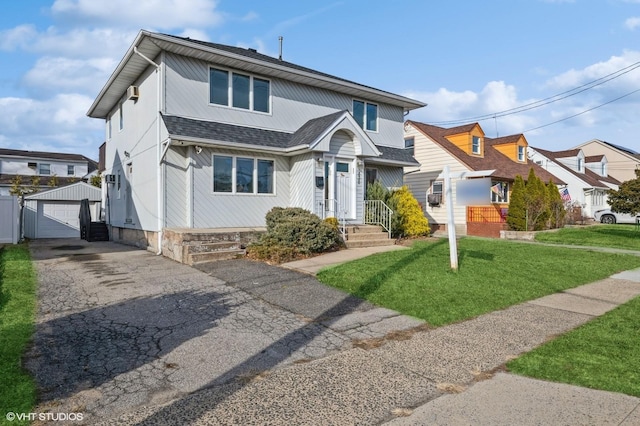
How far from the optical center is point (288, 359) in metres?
4.47

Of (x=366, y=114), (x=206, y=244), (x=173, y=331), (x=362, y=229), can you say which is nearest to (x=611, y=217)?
(x=366, y=114)

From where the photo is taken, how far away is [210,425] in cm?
306

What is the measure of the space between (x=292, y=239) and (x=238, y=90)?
6.28 metres

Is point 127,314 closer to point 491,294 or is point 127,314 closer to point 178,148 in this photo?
point 491,294

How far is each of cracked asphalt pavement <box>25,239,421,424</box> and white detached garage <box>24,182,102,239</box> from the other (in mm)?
16914

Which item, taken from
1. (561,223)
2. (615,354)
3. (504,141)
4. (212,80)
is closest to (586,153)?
(504,141)

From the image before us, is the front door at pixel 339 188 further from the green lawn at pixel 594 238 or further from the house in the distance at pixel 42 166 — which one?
the house in the distance at pixel 42 166

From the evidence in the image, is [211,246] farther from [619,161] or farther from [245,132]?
[619,161]

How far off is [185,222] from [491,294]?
9397mm

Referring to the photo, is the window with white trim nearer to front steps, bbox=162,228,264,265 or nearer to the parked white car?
front steps, bbox=162,228,264,265

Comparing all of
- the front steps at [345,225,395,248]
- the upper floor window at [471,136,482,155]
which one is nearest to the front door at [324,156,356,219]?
the front steps at [345,225,395,248]

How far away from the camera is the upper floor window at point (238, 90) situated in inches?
539

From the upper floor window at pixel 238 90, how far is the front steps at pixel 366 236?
214 inches

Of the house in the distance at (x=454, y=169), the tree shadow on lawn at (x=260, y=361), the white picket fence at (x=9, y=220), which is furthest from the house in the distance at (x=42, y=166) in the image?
the tree shadow on lawn at (x=260, y=361)
